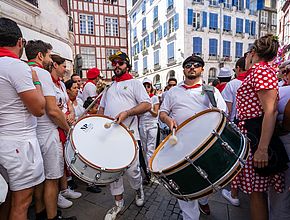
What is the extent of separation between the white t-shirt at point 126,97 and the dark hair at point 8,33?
128cm

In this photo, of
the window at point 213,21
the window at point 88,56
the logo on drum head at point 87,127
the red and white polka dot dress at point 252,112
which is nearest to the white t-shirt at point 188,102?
the red and white polka dot dress at point 252,112

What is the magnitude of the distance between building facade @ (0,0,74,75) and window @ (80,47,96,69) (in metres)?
14.0

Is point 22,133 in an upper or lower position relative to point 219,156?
upper

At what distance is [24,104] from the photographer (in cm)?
174

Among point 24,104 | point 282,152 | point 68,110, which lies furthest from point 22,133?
point 282,152

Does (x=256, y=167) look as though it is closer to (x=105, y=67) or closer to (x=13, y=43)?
(x=13, y=43)

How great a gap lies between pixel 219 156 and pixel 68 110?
82.0 inches

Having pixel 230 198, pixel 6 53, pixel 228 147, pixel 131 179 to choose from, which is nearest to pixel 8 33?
pixel 6 53

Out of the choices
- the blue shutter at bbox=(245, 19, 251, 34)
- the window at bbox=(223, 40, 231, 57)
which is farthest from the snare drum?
the blue shutter at bbox=(245, 19, 251, 34)

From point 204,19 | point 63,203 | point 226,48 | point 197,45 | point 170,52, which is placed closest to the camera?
point 63,203

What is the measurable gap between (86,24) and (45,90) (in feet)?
73.3

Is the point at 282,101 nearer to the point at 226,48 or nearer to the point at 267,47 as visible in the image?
the point at 267,47

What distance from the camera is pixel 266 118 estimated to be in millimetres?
1689

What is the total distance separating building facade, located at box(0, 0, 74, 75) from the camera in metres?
5.16
